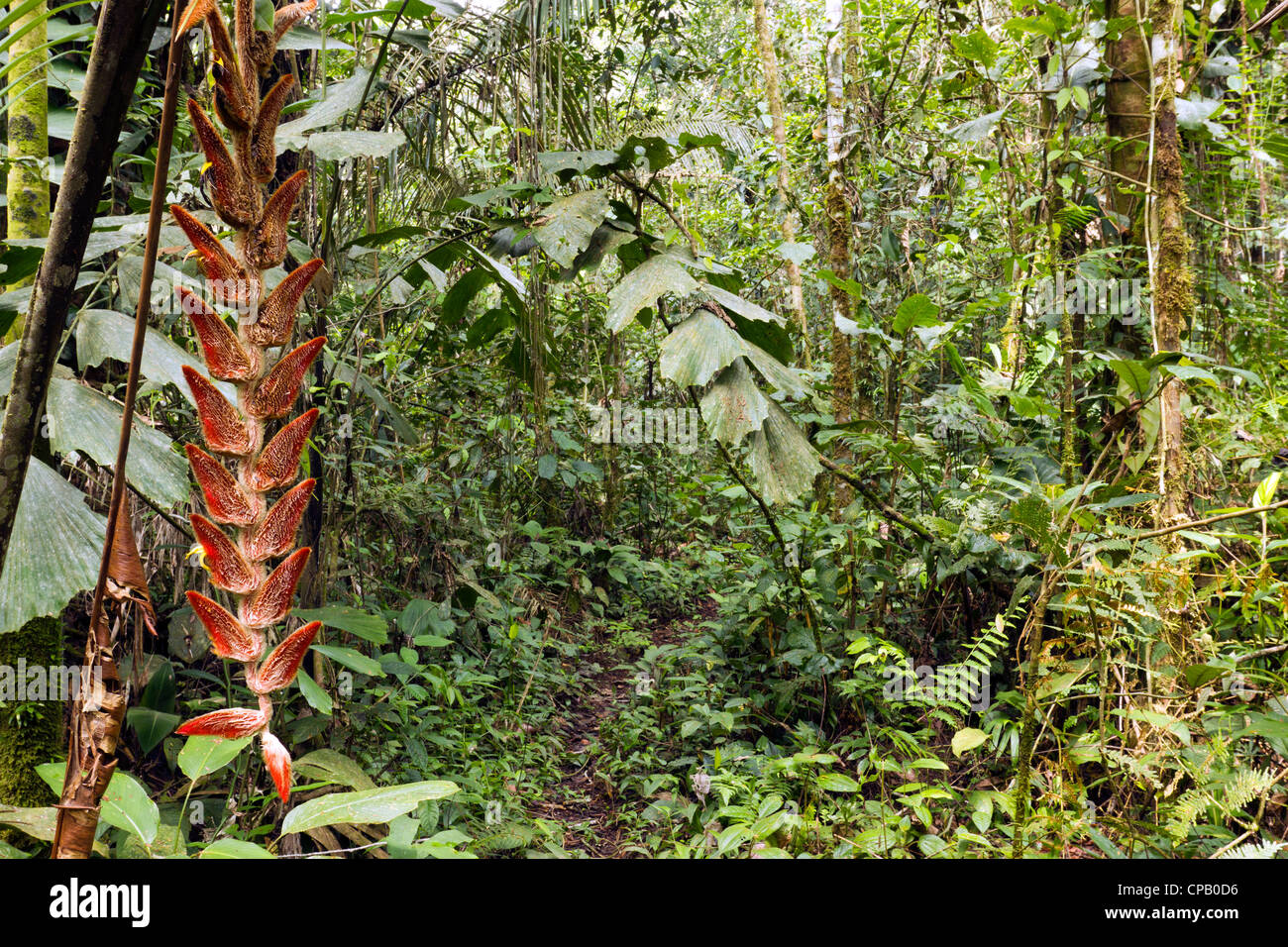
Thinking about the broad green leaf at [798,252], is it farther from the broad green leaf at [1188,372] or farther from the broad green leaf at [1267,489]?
the broad green leaf at [1267,489]

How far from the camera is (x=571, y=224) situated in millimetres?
1695

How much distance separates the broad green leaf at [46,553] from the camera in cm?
74

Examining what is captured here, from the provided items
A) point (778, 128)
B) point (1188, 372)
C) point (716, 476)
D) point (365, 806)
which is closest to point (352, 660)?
point (365, 806)

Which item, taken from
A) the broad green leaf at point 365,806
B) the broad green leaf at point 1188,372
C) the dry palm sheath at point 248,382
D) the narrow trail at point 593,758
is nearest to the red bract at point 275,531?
the dry palm sheath at point 248,382

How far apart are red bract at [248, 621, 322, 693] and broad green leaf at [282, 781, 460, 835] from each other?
0.36 metres

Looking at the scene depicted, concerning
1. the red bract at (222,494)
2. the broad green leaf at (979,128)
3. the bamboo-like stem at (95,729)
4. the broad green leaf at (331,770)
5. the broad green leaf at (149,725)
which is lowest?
the broad green leaf at (331,770)

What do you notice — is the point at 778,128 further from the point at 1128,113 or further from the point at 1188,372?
the point at 1188,372

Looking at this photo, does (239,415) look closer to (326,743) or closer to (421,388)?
(326,743)

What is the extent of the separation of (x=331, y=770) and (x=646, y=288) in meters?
1.21

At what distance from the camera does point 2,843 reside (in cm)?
103

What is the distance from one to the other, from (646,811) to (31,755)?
1.88 metres

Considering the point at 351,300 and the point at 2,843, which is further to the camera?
the point at 351,300

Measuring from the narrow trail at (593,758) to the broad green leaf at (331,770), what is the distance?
1.07 meters

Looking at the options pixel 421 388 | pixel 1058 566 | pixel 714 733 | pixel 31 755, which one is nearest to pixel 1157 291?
pixel 1058 566
